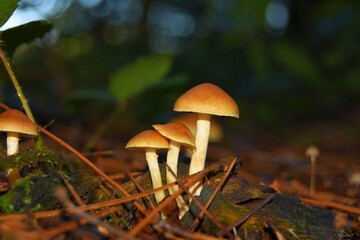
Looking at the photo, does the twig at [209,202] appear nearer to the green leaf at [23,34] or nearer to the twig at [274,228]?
the twig at [274,228]

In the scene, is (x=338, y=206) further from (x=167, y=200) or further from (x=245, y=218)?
(x=167, y=200)

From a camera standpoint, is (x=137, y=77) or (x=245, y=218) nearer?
(x=245, y=218)

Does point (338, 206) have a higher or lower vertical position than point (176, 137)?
lower

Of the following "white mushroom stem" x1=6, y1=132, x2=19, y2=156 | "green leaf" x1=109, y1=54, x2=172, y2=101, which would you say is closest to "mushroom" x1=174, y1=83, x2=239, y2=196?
"white mushroom stem" x1=6, y1=132, x2=19, y2=156

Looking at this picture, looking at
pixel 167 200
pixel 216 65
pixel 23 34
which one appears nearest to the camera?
pixel 167 200

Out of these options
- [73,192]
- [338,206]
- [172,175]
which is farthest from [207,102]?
[338,206]

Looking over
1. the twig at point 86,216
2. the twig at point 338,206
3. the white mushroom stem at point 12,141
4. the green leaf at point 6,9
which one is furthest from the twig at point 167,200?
the green leaf at point 6,9

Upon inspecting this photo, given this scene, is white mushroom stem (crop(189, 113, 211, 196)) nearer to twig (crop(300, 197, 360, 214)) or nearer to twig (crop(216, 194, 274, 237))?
twig (crop(216, 194, 274, 237))
